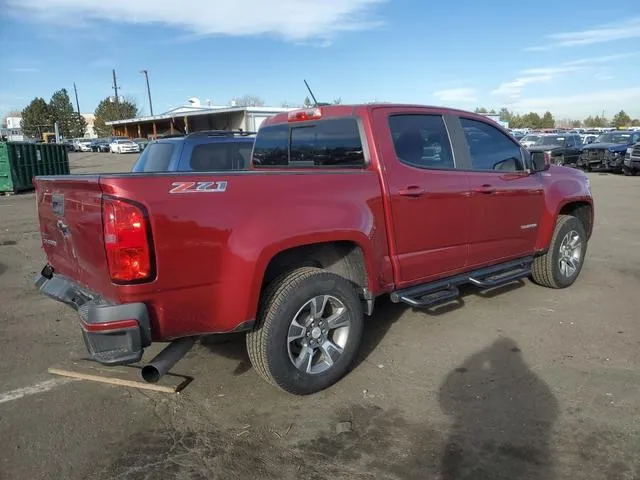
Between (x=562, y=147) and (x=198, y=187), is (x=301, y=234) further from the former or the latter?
(x=562, y=147)

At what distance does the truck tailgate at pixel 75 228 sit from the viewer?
3.13 meters

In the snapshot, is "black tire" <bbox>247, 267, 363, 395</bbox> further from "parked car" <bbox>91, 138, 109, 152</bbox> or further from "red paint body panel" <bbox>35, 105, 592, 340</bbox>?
"parked car" <bbox>91, 138, 109, 152</bbox>

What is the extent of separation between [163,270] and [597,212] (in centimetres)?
1196

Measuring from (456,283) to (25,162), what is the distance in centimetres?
2018

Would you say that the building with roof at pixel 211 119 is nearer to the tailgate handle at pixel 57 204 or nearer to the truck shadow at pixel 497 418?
the tailgate handle at pixel 57 204

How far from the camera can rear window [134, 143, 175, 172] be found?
7.15 metres

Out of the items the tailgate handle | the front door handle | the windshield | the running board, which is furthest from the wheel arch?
the windshield

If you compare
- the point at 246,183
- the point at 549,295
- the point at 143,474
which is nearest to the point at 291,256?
the point at 246,183

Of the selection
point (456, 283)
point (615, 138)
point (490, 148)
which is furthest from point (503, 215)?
point (615, 138)

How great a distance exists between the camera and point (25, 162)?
20.6 m

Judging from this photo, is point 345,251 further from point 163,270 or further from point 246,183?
point 163,270

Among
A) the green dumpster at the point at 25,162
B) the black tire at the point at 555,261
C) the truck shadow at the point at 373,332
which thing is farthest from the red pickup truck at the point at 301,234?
the green dumpster at the point at 25,162

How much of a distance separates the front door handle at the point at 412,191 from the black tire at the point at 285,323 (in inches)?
33.8

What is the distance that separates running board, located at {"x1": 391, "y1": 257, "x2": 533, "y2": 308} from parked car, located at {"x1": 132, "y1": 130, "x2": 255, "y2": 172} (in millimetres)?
3372
